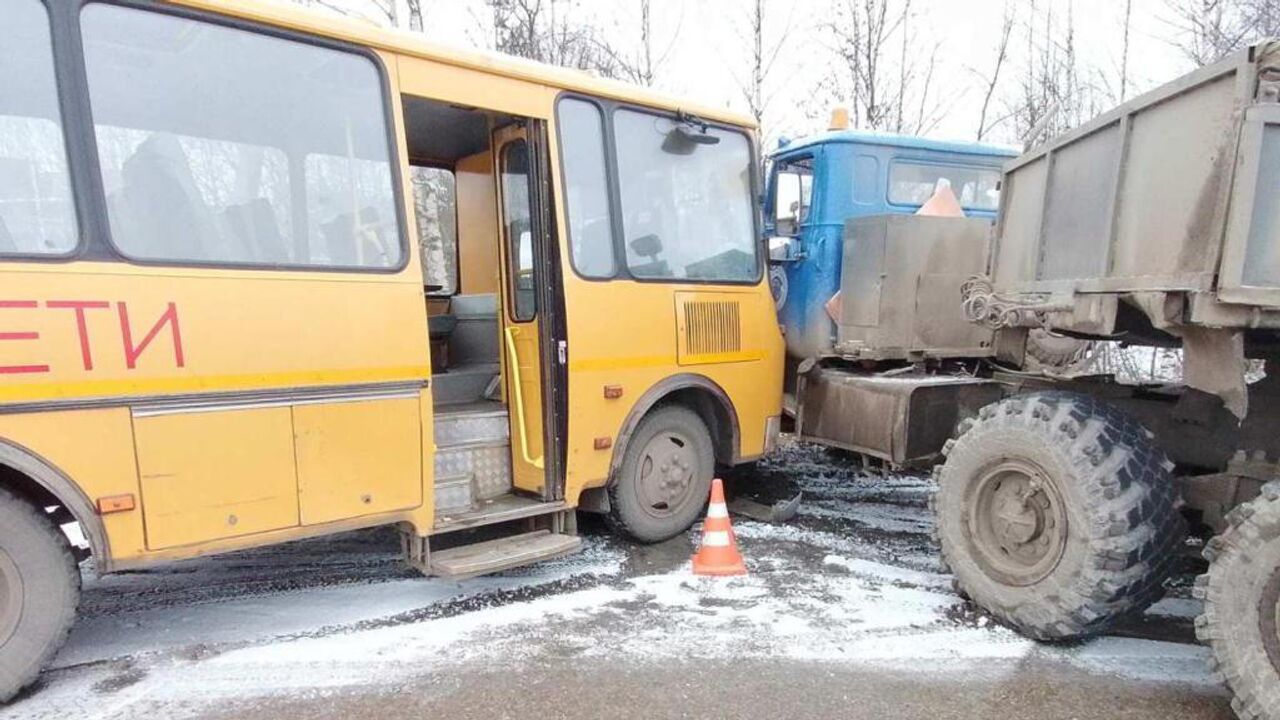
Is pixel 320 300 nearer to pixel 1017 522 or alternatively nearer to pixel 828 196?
pixel 1017 522

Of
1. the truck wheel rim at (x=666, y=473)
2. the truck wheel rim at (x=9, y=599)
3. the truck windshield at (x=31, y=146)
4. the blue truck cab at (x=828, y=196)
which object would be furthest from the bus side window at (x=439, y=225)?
the truck wheel rim at (x=9, y=599)

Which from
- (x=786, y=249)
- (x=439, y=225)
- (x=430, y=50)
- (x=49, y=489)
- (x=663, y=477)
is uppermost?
(x=430, y=50)

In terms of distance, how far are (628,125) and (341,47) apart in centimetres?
181

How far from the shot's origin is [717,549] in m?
4.75

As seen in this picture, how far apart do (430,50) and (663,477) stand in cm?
299

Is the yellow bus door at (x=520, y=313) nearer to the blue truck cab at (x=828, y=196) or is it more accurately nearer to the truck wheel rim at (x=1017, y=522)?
the blue truck cab at (x=828, y=196)

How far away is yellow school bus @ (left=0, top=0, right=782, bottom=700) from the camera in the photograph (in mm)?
3092

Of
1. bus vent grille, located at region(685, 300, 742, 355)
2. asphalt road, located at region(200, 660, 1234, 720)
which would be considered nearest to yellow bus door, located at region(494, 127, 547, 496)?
bus vent grille, located at region(685, 300, 742, 355)

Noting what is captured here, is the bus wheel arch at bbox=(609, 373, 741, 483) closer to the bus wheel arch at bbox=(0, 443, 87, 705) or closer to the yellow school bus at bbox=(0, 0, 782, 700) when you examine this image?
the yellow school bus at bbox=(0, 0, 782, 700)

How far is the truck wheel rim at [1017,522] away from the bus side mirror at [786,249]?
2913 mm

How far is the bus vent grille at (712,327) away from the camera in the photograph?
5273mm

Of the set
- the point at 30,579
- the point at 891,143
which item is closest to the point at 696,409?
the point at 891,143

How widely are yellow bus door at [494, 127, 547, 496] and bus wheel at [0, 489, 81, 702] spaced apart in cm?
230

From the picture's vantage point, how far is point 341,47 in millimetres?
3818
